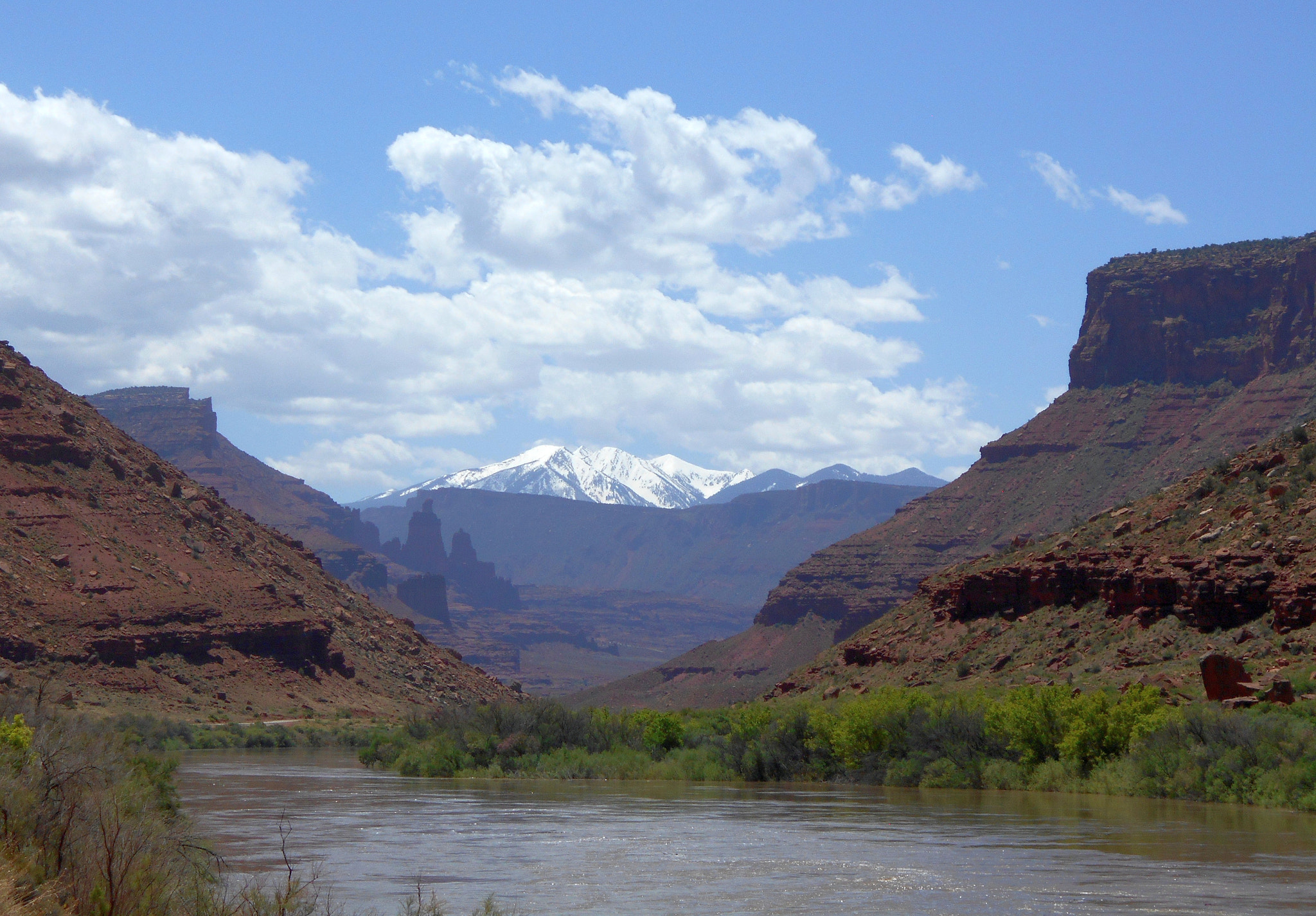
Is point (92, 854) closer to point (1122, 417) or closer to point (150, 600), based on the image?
point (150, 600)

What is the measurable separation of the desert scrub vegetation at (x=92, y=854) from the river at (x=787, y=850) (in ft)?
12.0

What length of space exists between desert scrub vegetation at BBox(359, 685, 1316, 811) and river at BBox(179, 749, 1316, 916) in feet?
3.03

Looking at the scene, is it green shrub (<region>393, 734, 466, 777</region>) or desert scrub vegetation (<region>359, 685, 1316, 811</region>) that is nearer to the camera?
desert scrub vegetation (<region>359, 685, 1316, 811</region>)

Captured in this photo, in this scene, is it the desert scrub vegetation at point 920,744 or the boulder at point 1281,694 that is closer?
the desert scrub vegetation at point 920,744

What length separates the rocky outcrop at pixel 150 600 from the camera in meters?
80.1

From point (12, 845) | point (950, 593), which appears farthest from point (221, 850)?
point (950, 593)

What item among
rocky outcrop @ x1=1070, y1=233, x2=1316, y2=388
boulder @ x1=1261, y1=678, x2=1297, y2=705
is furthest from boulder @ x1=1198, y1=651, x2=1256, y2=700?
rocky outcrop @ x1=1070, y1=233, x2=1316, y2=388

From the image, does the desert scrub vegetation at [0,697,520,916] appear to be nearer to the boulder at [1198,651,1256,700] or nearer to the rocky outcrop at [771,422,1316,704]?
the boulder at [1198,651,1256,700]

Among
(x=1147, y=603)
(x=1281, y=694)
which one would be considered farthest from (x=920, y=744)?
(x=1147, y=603)

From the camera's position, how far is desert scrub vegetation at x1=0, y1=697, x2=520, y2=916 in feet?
36.6

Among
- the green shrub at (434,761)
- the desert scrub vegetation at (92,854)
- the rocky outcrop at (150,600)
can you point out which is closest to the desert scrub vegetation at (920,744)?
the green shrub at (434,761)

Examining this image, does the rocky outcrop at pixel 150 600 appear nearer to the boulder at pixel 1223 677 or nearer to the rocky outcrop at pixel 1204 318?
the boulder at pixel 1223 677

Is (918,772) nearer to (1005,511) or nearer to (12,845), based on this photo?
(12,845)

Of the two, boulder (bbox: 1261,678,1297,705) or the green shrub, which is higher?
boulder (bbox: 1261,678,1297,705)
